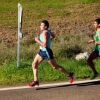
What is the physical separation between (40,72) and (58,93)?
4.47 ft

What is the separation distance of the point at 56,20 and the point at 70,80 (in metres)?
9.98

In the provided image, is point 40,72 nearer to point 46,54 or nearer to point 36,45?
point 46,54

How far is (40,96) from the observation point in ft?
21.9

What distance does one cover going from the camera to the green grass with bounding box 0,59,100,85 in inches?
301

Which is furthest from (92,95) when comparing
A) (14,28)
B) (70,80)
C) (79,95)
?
(14,28)

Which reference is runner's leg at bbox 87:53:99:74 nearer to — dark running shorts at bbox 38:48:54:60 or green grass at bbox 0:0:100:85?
green grass at bbox 0:0:100:85

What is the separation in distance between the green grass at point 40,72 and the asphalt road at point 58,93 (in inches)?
21.6

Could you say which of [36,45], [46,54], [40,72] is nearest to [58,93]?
[46,54]

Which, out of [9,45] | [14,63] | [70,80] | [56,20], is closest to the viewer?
[70,80]

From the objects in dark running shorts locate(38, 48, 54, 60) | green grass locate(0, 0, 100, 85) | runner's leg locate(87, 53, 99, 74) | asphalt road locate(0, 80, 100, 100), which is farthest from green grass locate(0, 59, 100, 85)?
dark running shorts locate(38, 48, 54, 60)

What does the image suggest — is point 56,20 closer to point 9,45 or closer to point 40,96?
point 9,45

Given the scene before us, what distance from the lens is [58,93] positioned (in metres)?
6.83

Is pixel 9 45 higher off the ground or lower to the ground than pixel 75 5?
lower

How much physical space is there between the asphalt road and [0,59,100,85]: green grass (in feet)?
1.80
